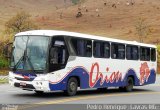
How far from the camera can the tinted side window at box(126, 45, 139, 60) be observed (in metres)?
27.5

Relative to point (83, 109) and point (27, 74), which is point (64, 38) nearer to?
point (27, 74)

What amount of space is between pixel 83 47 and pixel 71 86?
210 cm

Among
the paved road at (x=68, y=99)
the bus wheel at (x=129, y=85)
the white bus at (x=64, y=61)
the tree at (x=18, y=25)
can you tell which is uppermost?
the tree at (x=18, y=25)

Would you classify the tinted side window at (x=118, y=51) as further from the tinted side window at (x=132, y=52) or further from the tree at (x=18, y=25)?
the tree at (x=18, y=25)

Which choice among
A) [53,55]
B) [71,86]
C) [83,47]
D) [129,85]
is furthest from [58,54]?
[129,85]

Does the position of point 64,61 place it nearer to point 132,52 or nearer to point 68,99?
point 68,99

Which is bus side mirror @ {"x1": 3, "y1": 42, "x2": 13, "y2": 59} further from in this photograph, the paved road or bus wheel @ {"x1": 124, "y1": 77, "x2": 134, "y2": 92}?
bus wheel @ {"x1": 124, "y1": 77, "x2": 134, "y2": 92}

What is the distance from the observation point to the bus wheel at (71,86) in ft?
73.1

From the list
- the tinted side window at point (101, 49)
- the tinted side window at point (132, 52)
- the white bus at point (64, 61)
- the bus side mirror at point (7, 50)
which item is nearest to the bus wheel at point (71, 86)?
the white bus at point (64, 61)

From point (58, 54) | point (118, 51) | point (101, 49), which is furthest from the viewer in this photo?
point (118, 51)

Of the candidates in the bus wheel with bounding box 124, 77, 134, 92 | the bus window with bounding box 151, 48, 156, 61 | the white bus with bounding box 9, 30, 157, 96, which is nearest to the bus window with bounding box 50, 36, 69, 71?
the white bus with bounding box 9, 30, 157, 96

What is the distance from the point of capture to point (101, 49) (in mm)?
24750

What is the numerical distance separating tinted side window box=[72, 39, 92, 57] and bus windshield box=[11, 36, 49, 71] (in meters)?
1.92

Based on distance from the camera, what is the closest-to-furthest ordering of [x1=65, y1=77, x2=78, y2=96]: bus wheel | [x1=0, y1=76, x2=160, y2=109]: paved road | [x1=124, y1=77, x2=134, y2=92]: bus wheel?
[x1=0, y1=76, x2=160, y2=109]: paved road → [x1=65, y1=77, x2=78, y2=96]: bus wheel → [x1=124, y1=77, x2=134, y2=92]: bus wheel
